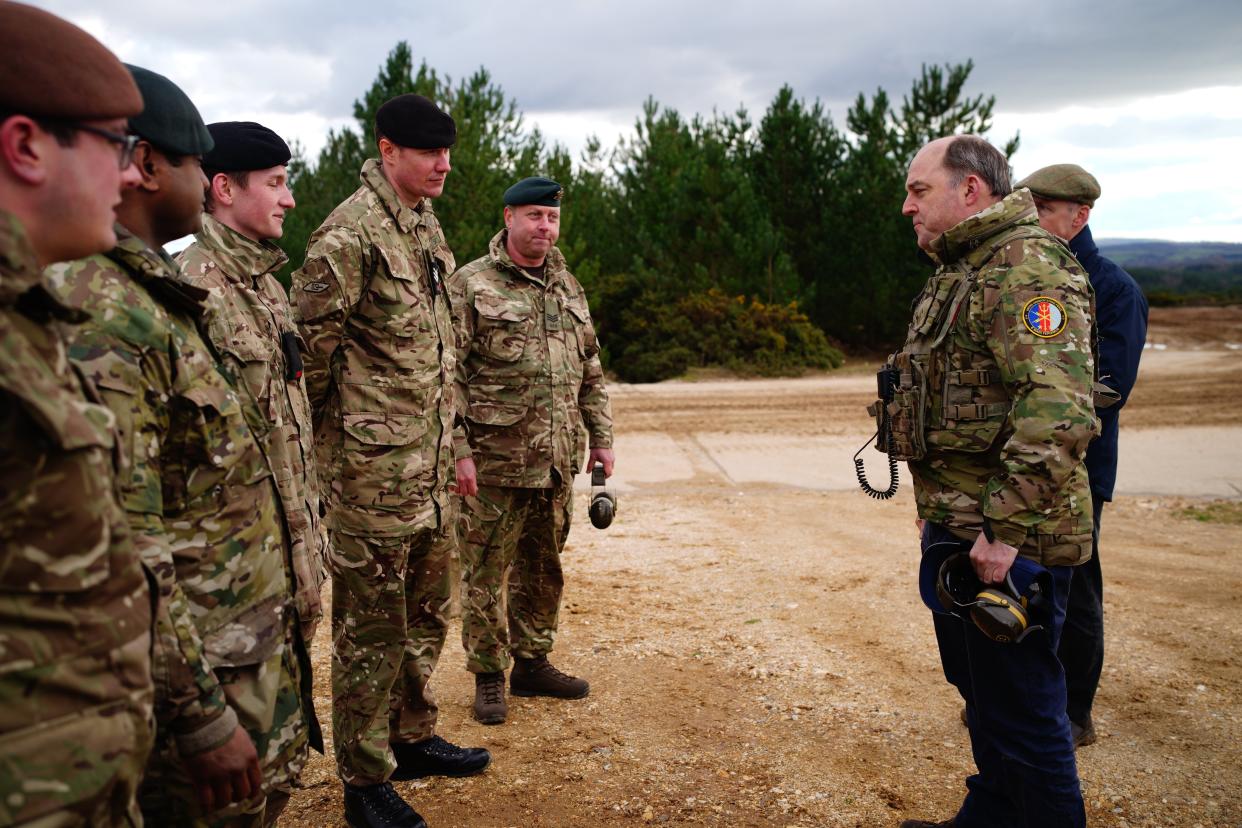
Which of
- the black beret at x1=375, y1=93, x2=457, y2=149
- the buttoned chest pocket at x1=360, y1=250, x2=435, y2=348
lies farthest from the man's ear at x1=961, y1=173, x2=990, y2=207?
the buttoned chest pocket at x1=360, y1=250, x2=435, y2=348

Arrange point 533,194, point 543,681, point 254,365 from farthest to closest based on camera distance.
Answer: point 543,681, point 533,194, point 254,365

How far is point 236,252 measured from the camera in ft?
9.18

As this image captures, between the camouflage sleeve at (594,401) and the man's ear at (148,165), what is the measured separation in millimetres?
2777

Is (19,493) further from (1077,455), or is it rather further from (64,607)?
(1077,455)

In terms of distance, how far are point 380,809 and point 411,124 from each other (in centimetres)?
241

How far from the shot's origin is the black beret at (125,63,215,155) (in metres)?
2.00

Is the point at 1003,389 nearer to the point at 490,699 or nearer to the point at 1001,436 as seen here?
the point at 1001,436

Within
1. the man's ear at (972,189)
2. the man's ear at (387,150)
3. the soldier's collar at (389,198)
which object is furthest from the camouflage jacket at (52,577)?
the man's ear at (972,189)

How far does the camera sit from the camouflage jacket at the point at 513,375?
432cm

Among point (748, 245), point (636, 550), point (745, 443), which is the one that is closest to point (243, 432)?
point (636, 550)

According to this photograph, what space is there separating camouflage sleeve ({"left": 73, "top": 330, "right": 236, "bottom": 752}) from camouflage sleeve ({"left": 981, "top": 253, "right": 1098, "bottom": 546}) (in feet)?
6.94

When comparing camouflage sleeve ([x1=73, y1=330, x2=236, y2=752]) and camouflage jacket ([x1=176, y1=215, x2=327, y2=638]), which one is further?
camouflage jacket ([x1=176, y1=215, x2=327, y2=638])

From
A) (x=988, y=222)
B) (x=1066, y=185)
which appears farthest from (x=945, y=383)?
(x=1066, y=185)

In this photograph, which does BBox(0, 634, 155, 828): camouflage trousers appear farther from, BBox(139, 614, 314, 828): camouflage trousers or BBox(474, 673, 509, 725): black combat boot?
BBox(474, 673, 509, 725): black combat boot
